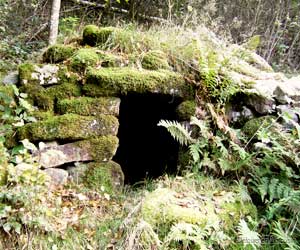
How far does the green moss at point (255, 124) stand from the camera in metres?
3.90

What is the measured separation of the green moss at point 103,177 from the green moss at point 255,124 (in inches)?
61.8

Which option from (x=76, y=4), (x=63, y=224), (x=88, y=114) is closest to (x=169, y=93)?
(x=88, y=114)

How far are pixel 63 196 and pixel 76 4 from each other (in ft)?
17.7

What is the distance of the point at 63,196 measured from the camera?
328 centimetres

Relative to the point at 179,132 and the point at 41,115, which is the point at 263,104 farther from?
the point at 41,115

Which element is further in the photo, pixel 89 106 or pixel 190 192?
pixel 89 106

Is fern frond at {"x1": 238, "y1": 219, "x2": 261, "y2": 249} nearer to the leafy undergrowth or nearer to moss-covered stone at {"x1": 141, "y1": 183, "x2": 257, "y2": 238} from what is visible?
the leafy undergrowth

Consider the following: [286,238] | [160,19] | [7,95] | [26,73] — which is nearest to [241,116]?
[286,238]

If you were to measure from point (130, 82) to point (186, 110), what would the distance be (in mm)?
726

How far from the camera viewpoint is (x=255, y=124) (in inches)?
155

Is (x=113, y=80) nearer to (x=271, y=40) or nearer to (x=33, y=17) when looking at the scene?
(x=33, y=17)

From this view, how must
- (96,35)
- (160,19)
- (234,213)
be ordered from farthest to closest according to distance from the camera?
(160,19) → (96,35) → (234,213)

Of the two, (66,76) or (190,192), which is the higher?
(66,76)

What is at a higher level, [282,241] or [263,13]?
[263,13]
